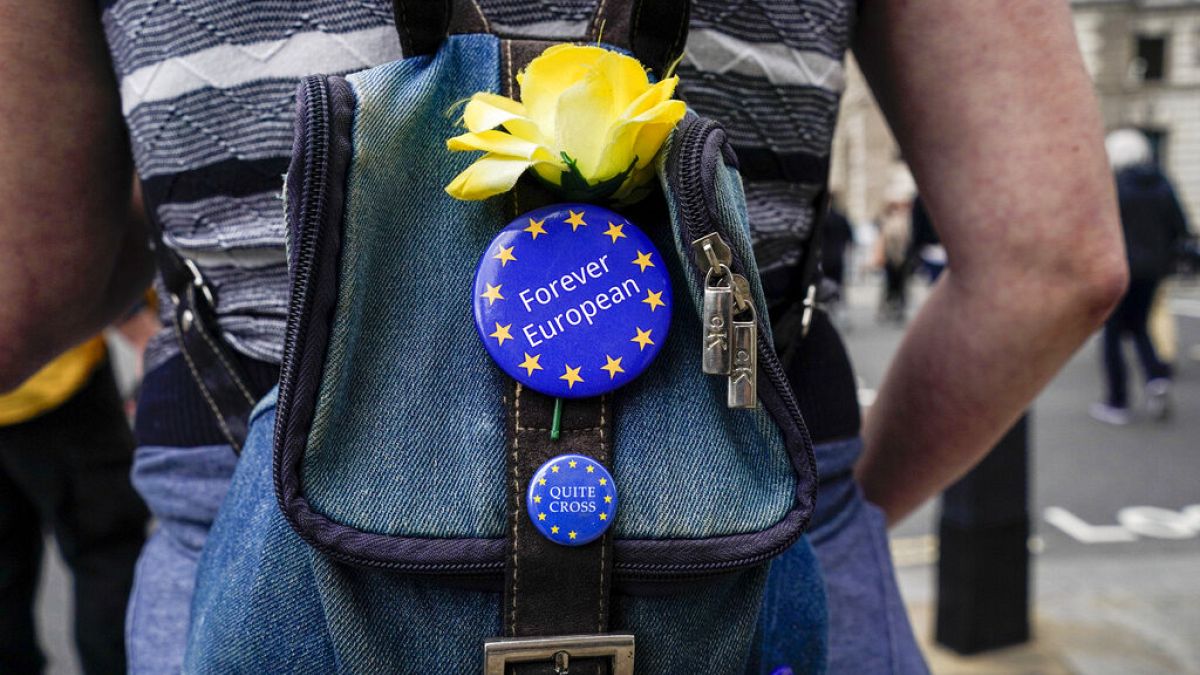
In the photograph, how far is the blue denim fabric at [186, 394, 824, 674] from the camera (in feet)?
2.28

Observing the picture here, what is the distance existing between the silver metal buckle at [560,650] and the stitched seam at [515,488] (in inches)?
0.5

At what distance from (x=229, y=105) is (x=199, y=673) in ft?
1.59

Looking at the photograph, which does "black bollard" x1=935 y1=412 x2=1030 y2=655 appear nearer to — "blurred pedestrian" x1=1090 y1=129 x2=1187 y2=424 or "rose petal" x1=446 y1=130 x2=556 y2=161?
"rose petal" x1=446 y1=130 x2=556 y2=161

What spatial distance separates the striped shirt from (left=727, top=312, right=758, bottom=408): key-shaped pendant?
0.74 feet

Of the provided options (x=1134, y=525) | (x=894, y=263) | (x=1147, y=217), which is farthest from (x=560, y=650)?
(x=894, y=263)

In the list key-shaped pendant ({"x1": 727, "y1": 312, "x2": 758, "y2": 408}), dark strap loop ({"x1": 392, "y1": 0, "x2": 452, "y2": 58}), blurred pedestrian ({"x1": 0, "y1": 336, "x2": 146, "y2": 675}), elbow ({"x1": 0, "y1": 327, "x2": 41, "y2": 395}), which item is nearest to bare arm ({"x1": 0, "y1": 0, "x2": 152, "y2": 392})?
elbow ({"x1": 0, "y1": 327, "x2": 41, "y2": 395})

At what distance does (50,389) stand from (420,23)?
203 cm

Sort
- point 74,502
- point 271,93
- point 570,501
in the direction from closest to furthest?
1. point 570,501
2. point 271,93
3. point 74,502

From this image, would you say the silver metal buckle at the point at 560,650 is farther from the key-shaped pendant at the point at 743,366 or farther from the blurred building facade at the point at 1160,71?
the blurred building facade at the point at 1160,71

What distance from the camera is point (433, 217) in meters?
0.73

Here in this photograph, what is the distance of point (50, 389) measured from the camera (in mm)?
2314

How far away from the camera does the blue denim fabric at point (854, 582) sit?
1.00 meters

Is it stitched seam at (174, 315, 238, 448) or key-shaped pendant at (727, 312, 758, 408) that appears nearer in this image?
key-shaped pendant at (727, 312, 758, 408)

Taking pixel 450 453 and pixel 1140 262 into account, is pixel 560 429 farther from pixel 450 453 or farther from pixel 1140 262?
pixel 1140 262
